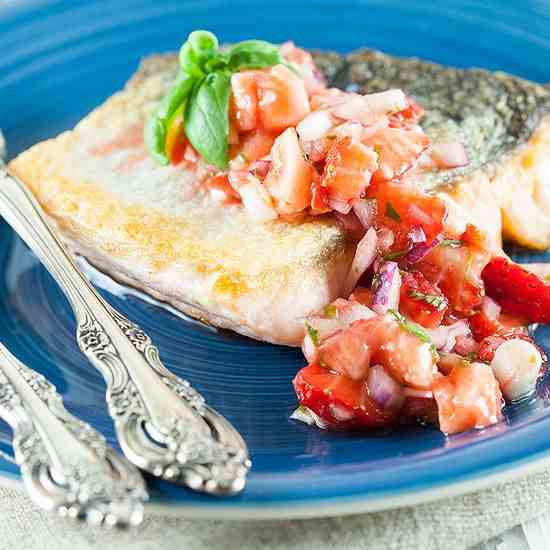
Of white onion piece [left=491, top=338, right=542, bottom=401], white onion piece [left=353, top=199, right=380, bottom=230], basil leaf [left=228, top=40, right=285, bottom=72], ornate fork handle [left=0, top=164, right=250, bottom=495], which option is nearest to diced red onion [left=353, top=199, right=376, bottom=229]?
white onion piece [left=353, top=199, right=380, bottom=230]

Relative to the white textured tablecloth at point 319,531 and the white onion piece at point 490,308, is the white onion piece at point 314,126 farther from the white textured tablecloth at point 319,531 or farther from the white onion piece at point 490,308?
the white textured tablecloth at point 319,531

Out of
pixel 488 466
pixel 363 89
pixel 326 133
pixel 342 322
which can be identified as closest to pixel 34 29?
pixel 363 89

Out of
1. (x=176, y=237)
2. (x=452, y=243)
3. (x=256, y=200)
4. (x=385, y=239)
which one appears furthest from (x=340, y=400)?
(x=176, y=237)

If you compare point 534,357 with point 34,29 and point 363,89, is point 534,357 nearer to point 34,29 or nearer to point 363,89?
point 363,89

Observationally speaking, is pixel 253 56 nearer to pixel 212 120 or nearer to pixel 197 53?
pixel 197 53

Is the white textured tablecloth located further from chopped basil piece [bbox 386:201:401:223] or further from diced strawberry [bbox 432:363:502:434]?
chopped basil piece [bbox 386:201:401:223]
